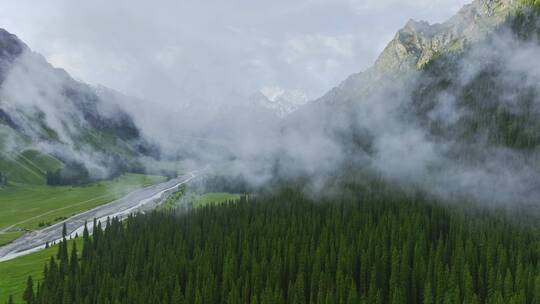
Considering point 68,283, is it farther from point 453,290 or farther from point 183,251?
point 453,290

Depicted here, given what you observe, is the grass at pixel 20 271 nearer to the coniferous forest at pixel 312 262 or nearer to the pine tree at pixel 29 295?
the pine tree at pixel 29 295

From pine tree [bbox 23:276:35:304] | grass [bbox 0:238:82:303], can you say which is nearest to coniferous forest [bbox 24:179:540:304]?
pine tree [bbox 23:276:35:304]

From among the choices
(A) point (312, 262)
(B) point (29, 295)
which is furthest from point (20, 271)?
(A) point (312, 262)

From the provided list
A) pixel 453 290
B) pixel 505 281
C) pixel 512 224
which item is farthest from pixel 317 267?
pixel 512 224

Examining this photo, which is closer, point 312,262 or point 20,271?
point 312,262

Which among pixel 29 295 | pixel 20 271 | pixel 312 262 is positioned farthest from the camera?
pixel 20 271

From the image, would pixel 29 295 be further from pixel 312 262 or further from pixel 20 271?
pixel 312 262
